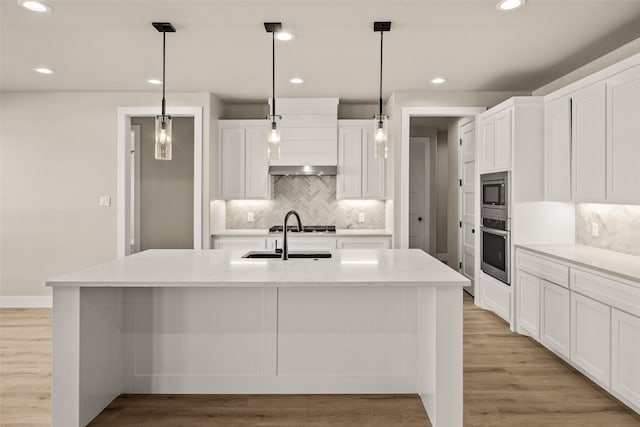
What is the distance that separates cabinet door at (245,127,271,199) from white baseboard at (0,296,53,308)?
8.66 ft

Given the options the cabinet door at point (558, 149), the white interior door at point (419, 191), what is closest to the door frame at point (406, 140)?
the cabinet door at point (558, 149)

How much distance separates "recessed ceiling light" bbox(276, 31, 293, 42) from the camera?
3.23 m

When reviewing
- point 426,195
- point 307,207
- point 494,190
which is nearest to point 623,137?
point 494,190

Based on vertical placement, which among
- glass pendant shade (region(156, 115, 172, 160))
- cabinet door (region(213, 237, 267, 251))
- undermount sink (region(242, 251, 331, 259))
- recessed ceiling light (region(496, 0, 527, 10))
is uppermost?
recessed ceiling light (region(496, 0, 527, 10))

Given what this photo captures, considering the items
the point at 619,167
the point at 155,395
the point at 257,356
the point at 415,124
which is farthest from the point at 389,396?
the point at 415,124

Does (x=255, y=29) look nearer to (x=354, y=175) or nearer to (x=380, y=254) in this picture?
(x=380, y=254)

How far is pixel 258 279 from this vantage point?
221cm

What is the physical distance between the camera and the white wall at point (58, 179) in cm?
500

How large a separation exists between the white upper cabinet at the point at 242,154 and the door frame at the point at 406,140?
1658mm

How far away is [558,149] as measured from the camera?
12.3ft

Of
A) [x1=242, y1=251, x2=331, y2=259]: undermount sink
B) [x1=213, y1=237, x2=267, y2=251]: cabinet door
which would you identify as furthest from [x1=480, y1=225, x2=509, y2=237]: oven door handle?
[x1=213, y1=237, x2=267, y2=251]: cabinet door

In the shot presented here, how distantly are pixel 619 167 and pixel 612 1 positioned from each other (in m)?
1.06

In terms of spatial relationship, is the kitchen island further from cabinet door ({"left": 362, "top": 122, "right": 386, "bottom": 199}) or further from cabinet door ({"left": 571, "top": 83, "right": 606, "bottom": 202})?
cabinet door ({"left": 362, "top": 122, "right": 386, "bottom": 199})

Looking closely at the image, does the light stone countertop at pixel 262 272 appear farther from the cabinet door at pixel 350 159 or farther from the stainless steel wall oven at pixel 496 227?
the cabinet door at pixel 350 159
